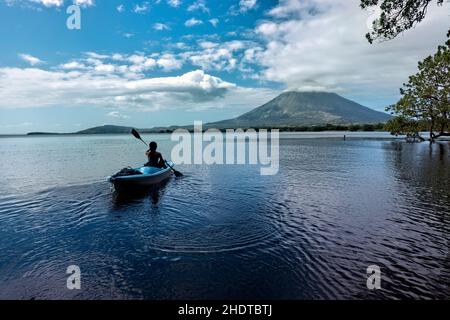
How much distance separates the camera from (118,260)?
29.2ft

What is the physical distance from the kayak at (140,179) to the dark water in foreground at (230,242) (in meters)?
0.80

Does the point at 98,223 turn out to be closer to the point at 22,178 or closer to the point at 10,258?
the point at 10,258

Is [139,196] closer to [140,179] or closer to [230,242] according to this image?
[140,179]

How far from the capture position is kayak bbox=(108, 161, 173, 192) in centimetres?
1788

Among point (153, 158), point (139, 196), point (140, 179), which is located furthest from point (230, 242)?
point (153, 158)

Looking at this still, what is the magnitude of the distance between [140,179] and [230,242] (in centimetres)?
1079

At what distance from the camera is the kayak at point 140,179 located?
17.9m

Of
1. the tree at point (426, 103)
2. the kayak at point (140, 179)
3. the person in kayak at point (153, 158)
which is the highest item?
the tree at point (426, 103)

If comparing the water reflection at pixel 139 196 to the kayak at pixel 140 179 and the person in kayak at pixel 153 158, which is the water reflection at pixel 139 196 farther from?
the person in kayak at pixel 153 158

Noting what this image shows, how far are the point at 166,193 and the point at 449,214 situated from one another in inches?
613

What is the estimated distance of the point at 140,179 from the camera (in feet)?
62.2

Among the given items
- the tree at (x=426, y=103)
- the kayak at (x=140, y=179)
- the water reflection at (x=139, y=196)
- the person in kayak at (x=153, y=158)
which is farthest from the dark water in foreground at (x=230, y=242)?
the tree at (x=426, y=103)

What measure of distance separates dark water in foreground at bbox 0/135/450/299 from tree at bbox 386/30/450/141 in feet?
136

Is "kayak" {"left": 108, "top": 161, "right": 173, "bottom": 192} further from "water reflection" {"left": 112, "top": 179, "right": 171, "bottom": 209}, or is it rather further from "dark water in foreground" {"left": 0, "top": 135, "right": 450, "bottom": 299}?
"dark water in foreground" {"left": 0, "top": 135, "right": 450, "bottom": 299}
